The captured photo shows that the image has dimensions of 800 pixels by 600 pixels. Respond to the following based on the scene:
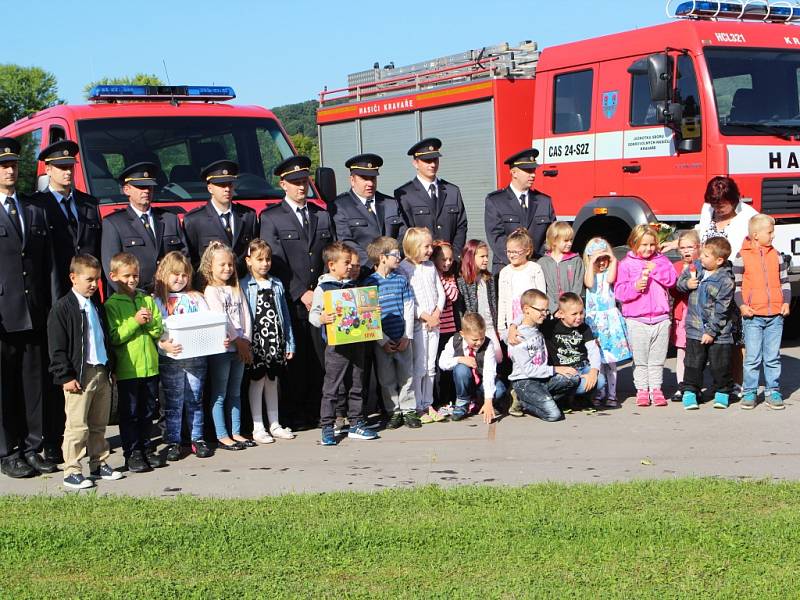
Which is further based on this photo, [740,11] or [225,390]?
[740,11]

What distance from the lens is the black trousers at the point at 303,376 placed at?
828cm

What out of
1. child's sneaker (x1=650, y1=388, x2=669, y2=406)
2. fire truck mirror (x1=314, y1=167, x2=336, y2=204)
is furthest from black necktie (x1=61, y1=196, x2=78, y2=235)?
child's sneaker (x1=650, y1=388, x2=669, y2=406)

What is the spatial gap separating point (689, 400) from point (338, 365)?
2.80 meters

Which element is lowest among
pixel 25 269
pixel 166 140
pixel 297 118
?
pixel 25 269

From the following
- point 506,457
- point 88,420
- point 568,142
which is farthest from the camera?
point 568,142

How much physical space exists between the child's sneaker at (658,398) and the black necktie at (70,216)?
461cm

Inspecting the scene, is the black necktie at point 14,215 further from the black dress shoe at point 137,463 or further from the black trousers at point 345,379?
the black trousers at point 345,379

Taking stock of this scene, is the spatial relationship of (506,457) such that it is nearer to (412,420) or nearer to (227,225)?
(412,420)

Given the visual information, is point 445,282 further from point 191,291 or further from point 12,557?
point 12,557

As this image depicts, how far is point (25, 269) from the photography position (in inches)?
269

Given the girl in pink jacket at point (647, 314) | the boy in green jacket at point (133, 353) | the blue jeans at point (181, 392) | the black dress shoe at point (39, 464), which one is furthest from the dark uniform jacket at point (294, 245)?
the girl in pink jacket at point (647, 314)

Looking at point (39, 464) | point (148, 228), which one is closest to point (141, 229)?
point (148, 228)

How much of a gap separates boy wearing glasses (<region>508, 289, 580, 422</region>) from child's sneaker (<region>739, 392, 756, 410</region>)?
1301mm

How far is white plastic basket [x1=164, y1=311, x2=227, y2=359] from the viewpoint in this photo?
714 centimetres
